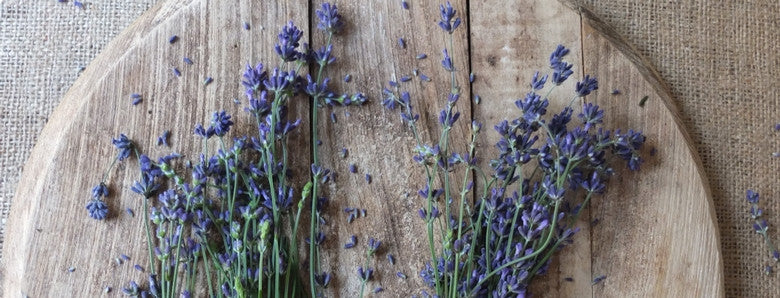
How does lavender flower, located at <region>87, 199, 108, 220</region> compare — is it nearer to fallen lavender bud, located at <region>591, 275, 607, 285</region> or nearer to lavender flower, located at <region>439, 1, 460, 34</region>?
lavender flower, located at <region>439, 1, 460, 34</region>

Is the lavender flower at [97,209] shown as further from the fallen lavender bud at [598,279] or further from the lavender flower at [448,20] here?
the fallen lavender bud at [598,279]

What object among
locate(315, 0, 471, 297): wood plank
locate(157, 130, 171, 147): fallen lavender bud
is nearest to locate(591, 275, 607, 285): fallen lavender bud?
locate(315, 0, 471, 297): wood plank

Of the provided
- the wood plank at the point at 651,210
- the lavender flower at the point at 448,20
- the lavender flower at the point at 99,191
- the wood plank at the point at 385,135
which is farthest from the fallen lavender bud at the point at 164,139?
the wood plank at the point at 651,210

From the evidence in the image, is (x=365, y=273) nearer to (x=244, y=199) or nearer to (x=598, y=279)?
(x=244, y=199)

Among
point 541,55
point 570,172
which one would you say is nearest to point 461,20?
point 541,55

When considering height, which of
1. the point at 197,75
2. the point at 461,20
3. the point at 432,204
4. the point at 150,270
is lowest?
the point at 150,270

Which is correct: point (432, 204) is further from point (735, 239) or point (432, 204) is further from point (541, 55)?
point (735, 239)

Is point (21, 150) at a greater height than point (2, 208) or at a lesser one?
greater
